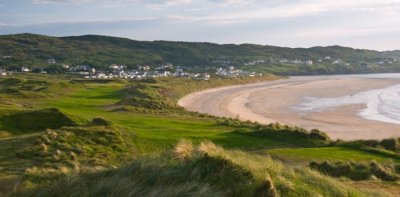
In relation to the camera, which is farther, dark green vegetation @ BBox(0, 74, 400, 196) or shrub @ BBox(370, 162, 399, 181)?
shrub @ BBox(370, 162, 399, 181)

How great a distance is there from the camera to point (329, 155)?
2389cm

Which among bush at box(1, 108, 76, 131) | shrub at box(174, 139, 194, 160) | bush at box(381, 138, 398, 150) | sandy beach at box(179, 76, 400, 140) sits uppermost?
shrub at box(174, 139, 194, 160)

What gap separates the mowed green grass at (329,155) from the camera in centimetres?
2260

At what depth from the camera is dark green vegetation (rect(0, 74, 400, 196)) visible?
8.18 meters

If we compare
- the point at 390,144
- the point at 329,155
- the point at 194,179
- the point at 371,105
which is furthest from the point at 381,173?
the point at 371,105

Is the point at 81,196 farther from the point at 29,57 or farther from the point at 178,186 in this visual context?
the point at 29,57

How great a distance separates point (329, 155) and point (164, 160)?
648 inches

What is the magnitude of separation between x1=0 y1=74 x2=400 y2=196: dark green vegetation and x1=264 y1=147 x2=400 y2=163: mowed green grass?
0.04 meters

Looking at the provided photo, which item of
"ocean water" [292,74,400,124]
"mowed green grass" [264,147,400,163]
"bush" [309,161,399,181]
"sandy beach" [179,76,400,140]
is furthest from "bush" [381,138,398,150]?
"ocean water" [292,74,400,124]

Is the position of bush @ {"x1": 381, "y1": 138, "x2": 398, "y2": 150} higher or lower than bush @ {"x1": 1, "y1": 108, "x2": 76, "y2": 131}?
lower

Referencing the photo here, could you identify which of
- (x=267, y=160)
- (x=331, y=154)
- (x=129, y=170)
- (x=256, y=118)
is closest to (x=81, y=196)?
(x=129, y=170)

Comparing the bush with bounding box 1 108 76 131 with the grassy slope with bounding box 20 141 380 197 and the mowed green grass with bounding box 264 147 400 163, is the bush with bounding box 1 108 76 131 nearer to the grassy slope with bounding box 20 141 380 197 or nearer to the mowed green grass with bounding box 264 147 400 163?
the mowed green grass with bounding box 264 147 400 163

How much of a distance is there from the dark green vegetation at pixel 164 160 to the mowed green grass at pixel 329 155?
44 mm

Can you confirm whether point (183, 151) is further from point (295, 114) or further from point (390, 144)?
point (295, 114)
